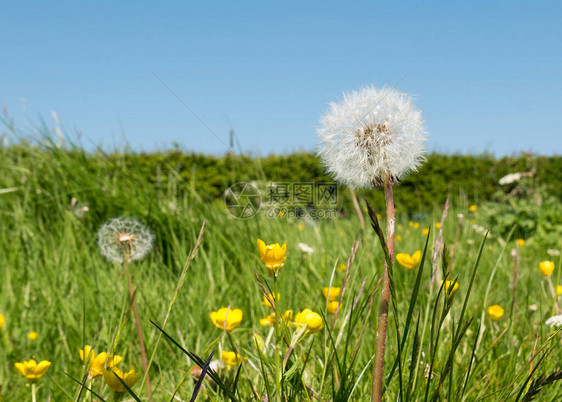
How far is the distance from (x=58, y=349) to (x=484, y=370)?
2071 mm

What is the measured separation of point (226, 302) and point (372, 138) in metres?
1.85

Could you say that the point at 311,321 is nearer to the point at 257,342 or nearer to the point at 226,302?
the point at 257,342

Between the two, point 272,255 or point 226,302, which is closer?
point 272,255

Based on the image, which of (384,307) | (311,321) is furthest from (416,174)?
(384,307)

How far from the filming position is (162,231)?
141 inches

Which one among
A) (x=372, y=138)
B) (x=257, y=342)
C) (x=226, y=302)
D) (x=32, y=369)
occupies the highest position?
(x=372, y=138)

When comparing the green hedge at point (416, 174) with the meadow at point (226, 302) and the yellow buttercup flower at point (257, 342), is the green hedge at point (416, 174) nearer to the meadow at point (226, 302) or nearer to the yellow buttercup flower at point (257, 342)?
the meadow at point (226, 302)

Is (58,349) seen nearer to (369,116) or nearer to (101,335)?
(101,335)

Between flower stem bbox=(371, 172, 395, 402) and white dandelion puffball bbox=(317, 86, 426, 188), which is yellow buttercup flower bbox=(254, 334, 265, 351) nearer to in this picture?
flower stem bbox=(371, 172, 395, 402)

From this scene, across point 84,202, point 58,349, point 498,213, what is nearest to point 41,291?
point 58,349
